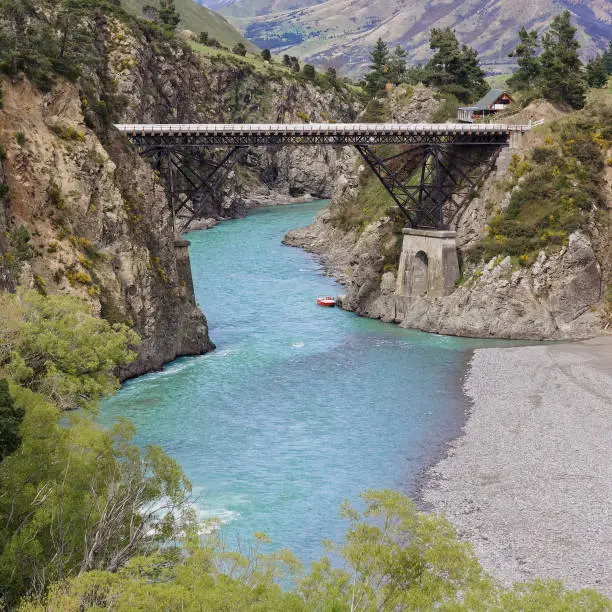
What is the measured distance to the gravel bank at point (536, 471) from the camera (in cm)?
3525

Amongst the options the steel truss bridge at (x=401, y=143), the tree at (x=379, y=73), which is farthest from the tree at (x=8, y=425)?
the tree at (x=379, y=73)

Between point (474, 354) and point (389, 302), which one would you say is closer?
point (474, 354)

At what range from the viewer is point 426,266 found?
78.4 meters

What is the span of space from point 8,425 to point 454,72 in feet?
340

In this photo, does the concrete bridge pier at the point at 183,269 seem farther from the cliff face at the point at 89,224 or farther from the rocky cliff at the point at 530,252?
the rocky cliff at the point at 530,252

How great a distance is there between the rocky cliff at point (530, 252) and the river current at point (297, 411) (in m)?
3.01

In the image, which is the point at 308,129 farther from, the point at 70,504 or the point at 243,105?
the point at 243,105

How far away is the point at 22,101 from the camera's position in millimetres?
58719

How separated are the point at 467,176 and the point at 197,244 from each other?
51.0m

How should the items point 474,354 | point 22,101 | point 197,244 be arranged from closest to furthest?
point 22,101
point 474,354
point 197,244

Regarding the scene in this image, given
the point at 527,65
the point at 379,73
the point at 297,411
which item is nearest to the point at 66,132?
the point at 297,411

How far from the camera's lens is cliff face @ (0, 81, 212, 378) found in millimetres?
55156

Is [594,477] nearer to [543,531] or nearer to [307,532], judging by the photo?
[543,531]

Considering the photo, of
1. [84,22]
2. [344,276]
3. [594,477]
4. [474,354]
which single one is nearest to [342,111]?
[84,22]
